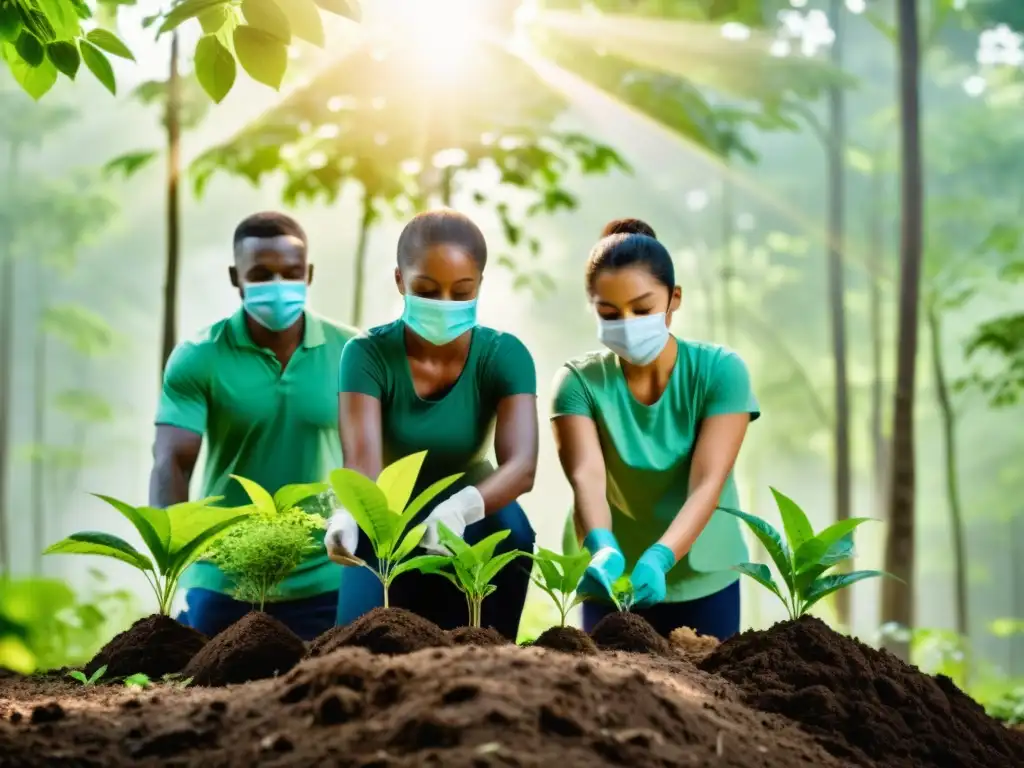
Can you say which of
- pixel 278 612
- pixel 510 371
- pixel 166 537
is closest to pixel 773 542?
pixel 510 371

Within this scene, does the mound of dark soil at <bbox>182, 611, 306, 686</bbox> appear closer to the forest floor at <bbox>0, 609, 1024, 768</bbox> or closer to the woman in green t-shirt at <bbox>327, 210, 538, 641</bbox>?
the forest floor at <bbox>0, 609, 1024, 768</bbox>

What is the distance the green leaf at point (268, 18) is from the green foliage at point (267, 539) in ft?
3.27

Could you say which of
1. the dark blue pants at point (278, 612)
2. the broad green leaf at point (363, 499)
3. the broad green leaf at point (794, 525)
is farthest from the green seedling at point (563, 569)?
the dark blue pants at point (278, 612)

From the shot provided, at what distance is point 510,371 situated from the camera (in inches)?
104

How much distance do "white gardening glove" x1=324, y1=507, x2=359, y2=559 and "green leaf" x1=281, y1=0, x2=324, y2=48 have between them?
1.01 metres

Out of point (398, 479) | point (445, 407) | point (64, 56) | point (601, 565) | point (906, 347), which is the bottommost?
point (601, 565)

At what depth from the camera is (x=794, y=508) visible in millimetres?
2363

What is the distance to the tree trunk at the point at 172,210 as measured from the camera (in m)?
5.60

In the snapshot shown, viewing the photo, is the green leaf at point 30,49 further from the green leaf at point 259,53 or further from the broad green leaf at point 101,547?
the broad green leaf at point 101,547

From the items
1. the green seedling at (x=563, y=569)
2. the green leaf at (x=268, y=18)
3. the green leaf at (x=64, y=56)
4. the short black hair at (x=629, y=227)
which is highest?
the green leaf at (x=64, y=56)

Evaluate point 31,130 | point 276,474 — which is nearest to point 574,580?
point 276,474

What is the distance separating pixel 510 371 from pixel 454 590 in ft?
2.03

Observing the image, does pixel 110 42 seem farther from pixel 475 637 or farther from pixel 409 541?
pixel 475 637

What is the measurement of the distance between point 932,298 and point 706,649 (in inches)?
394
